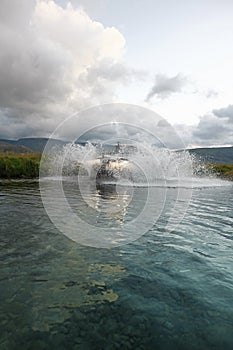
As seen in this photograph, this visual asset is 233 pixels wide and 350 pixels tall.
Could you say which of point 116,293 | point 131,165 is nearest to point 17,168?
point 131,165

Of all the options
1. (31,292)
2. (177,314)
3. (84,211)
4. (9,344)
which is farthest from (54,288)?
(84,211)

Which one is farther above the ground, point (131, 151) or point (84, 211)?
point (131, 151)

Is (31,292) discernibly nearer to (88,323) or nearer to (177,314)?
(88,323)

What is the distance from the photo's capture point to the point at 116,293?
364 inches

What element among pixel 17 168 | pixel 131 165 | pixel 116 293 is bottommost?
pixel 116 293

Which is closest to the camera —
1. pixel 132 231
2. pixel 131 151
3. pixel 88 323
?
pixel 88 323

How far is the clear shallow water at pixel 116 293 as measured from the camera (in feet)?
22.6

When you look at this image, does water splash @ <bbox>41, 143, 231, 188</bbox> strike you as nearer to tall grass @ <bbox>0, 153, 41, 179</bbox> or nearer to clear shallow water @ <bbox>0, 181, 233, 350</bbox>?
tall grass @ <bbox>0, 153, 41, 179</bbox>

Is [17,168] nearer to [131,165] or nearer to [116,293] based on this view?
[131,165]

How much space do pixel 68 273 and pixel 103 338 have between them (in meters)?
4.14

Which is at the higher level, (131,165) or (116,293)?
(131,165)

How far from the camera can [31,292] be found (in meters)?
8.94

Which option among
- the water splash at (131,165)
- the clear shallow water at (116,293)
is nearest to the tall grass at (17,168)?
the water splash at (131,165)

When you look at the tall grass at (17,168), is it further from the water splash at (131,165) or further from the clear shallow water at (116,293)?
the clear shallow water at (116,293)
